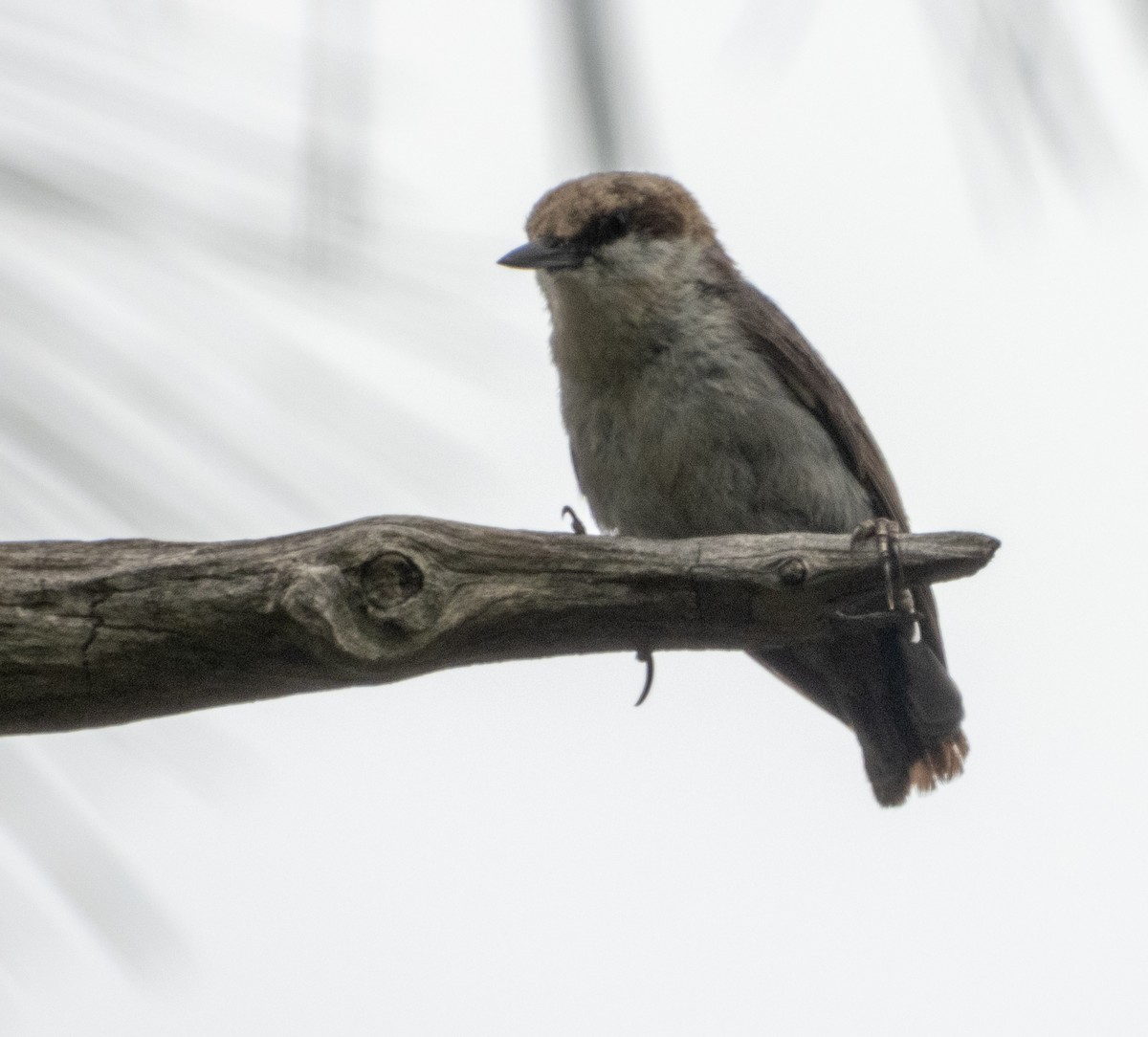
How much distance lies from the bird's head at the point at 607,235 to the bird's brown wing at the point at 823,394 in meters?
0.24

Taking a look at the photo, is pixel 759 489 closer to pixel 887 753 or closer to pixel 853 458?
pixel 853 458

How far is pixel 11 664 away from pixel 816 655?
2.16 meters

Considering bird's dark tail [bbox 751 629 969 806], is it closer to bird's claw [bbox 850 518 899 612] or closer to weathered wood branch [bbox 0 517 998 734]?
bird's claw [bbox 850 518 899 612]

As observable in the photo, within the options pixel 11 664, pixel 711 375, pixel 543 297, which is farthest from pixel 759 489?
pixel 11 664

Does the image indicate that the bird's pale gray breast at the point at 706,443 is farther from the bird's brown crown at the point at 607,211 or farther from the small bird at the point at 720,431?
the bird's brown crown at the point at 607,211

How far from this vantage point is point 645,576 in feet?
7.39

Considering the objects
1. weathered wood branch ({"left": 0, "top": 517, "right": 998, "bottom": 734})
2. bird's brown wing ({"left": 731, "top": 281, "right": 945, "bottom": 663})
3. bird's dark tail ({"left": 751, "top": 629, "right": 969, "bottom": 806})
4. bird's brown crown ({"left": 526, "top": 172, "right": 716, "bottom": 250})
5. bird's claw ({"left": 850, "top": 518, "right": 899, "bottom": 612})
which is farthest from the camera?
bird's brown crown ({"left": 526, "top": 172, "right": 716, "bottom": 250})

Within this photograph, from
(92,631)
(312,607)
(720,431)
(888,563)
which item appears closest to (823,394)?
(720,431)

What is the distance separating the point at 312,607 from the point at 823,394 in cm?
208

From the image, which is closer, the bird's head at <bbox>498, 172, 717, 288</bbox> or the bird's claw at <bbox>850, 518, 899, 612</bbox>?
the bird's claw at <bbox>850, 518, 899, 612</bbox>

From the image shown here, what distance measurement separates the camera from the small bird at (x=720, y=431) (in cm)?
353

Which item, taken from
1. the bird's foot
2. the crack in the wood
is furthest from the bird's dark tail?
the crack in the wood

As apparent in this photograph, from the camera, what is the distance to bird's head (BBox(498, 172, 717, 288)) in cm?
373

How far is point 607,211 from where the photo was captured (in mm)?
3852
